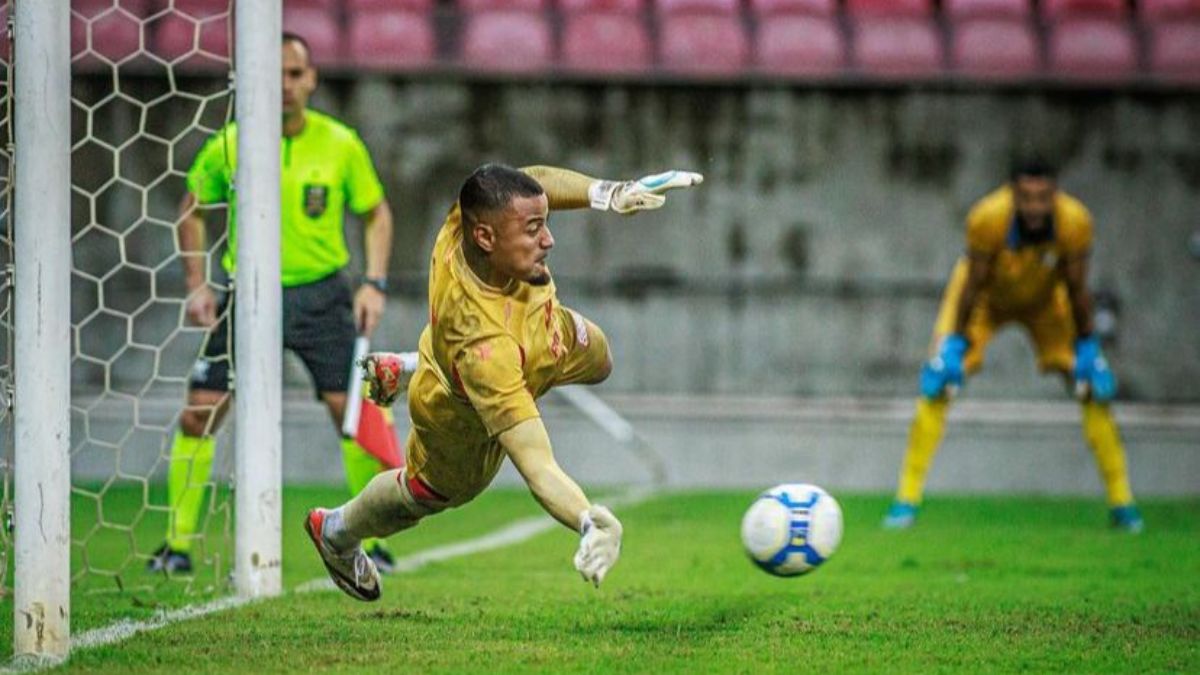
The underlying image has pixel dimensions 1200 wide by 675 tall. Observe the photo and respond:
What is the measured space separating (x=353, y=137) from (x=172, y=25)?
622 cm

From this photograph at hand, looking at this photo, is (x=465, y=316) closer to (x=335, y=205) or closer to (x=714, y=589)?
(x=714, y=589)

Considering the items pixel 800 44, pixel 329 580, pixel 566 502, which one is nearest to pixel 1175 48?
pixel 800 44

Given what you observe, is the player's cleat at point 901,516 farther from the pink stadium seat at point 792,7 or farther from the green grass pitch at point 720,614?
the pink stadium seat at point 792,7

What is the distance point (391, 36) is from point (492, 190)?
8.94 m

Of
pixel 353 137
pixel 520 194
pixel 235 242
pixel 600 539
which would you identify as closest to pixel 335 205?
pixel 353 137

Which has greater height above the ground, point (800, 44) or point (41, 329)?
point (800, 44)

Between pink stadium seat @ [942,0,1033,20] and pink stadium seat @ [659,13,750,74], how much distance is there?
4.86ft

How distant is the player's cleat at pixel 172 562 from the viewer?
775 cm

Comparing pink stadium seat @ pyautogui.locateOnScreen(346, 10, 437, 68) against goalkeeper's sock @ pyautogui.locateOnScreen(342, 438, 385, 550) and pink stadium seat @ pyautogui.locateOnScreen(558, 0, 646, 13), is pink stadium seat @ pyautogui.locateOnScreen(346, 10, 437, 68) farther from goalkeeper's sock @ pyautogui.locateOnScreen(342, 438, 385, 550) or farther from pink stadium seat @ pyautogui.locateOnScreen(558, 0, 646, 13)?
goalkeeper's sock @ pyautogui.locateOnScreen(342, 438, 385, 550)

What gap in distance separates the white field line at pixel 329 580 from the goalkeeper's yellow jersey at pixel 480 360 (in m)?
0.94

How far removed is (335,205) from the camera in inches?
324

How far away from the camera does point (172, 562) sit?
306 inches

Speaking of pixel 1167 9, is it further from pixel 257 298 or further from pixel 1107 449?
pixel 257 298

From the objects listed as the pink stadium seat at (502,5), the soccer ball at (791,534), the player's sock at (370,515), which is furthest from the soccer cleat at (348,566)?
the pink stadium seat at (502,5)
